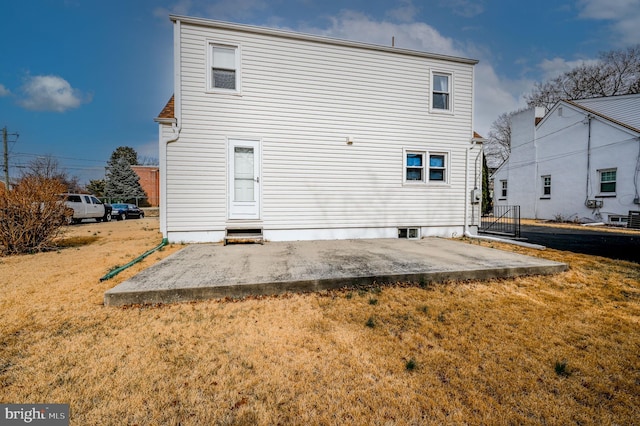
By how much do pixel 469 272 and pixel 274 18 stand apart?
8.90 m

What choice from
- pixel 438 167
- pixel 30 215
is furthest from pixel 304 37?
pixel 30 215

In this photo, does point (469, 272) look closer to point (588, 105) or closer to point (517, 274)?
point (517, 274)

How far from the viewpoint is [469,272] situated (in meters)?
4.33

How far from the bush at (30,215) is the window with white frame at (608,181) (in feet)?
74.1

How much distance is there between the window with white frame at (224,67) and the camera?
23.5 feet

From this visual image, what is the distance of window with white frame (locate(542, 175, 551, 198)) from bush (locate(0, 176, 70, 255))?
23074 millimetres

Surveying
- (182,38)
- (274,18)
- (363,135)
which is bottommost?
(363,135)

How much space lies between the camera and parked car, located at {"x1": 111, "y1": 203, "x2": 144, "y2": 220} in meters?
20.1

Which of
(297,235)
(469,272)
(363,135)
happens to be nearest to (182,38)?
(363,135)

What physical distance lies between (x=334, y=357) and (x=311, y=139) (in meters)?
6.25

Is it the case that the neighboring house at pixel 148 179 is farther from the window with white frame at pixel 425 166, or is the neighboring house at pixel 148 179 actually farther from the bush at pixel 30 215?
the window with white frame at pixel 425 166

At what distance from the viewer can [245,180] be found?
24.0 feet

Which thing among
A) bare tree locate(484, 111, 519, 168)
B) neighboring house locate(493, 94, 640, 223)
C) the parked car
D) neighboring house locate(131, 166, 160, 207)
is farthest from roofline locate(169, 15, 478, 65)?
neighboring house locate(131, 166, 160, 207)

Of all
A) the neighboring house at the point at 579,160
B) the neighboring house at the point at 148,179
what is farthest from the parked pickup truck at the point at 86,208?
the neighboring house at the point at 579,160
